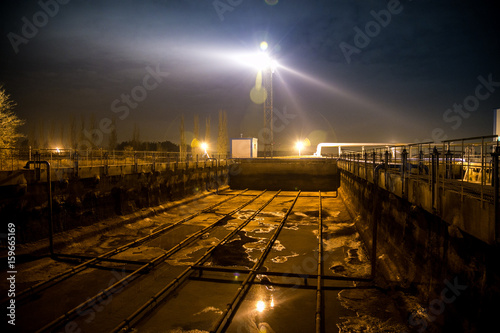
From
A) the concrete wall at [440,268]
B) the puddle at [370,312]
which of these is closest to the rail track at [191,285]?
the puddle at [370,312]

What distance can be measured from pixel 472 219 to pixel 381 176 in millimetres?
6089

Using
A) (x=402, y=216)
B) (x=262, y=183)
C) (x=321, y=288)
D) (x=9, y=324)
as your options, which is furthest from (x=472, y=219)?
(x=262, y=183)

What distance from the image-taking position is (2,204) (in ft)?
35.9

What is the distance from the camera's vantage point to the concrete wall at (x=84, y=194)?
1143 cm

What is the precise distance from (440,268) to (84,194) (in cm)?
1428

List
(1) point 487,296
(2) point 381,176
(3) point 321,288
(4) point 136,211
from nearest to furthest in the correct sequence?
(1) point 487,296
(3) point 321,288
(2) point 381,176
(4) point 136,211

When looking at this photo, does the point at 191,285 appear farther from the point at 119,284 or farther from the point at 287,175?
the point at 287,175

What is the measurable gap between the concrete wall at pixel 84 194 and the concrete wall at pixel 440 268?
1264 centimetres

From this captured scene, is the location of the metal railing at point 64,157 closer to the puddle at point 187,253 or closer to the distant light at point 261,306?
the puddle at point 187,253

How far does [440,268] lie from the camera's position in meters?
6.04

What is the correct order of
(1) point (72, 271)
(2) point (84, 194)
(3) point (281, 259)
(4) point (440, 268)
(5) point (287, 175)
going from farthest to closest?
1. (5) point (287, 175)
2. (2) point (84, 194)
3. (3) point (281, 259)
4. (1) point (72, 271)
5. (4) point (440, 268)

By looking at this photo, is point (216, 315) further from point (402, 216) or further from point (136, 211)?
point (136, 211)

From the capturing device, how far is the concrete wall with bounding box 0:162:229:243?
11430 millimetres

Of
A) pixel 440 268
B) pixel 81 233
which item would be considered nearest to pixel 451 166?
pixel 440 268
